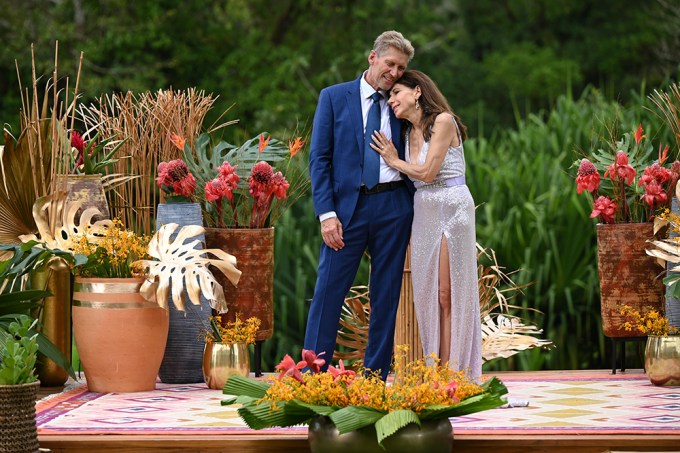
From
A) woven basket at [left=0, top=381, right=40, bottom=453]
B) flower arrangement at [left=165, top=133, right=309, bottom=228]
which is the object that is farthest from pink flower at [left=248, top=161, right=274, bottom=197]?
woven basket at [left=0, top=381, right=40, bottom=453]

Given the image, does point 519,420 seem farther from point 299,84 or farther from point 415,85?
point 299,84

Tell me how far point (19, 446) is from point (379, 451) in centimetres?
117

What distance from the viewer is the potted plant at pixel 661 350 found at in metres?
5.37

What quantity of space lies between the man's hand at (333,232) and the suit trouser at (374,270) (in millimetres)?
32

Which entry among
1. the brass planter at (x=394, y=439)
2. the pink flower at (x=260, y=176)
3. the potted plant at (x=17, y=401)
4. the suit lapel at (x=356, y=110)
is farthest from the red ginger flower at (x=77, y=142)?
the brass planter at (x=394, y=439)

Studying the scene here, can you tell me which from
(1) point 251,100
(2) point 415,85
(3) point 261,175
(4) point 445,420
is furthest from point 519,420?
(1) point 251,100

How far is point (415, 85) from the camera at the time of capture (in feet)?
16.0

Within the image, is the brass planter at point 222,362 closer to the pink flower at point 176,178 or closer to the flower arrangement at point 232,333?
the flower arrangement at point 232,333

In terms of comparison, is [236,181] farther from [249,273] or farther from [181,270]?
[181,270]

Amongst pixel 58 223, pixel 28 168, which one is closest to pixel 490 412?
pixel 58 223

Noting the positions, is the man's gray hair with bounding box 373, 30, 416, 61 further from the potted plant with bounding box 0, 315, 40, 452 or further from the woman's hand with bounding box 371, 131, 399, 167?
the potted plant with bounding box 0, 315, 40, 452

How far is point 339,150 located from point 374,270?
1.66 feet

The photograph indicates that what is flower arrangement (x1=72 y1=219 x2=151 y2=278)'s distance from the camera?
5254 millimetres

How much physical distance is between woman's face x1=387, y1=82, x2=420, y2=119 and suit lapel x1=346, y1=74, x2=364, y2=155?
0.53 ft
